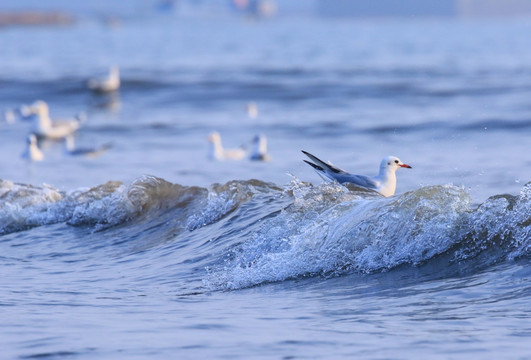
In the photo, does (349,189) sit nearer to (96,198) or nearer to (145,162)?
(96,198)

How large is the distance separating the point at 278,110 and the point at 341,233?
20.0m

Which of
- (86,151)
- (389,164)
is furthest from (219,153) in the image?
(389,164)

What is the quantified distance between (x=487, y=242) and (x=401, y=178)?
5585 mm

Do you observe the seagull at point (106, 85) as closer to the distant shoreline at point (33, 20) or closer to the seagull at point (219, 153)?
the seagull at point (219, 153)

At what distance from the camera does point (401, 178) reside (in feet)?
41.9

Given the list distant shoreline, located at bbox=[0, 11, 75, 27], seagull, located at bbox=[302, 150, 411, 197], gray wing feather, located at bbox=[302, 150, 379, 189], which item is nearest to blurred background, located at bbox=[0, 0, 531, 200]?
seagull, located at bbox=[302, 150, 411, 197]

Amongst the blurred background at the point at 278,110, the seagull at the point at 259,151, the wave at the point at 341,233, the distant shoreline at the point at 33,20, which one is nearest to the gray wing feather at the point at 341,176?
the wave at the point at 341,233

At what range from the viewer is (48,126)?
899 inches

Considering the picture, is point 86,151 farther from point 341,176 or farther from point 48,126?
point 341,176

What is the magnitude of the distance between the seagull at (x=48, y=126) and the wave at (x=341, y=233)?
13.0 m

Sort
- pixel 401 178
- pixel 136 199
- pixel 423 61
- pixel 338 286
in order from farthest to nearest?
pixel 423 61
pixel 401 178
pixel 136 199
pixel 338 286

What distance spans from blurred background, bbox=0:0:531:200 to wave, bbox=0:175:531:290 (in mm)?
2915

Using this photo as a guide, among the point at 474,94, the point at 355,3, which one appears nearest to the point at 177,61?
the point at 474,94

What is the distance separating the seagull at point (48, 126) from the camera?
2227 centimetres
